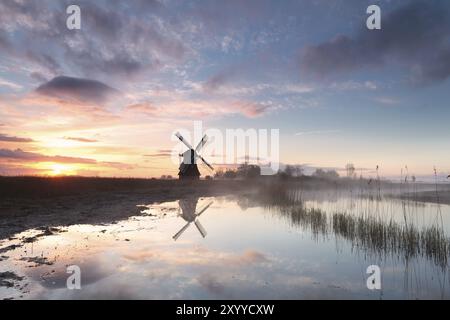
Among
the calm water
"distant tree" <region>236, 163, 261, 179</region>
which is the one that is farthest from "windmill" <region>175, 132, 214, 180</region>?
the calm water

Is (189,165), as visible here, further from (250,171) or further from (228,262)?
(228,262)

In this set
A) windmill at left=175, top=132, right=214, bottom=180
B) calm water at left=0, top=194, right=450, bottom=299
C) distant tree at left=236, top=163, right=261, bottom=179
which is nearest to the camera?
calm water at left=0, top=194, right=450, bottom=299

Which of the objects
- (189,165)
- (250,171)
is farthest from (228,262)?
(250,171)

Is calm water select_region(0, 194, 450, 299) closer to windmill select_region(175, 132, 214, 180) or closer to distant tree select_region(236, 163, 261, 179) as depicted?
windmill select_region(175, 132, 214, 180)

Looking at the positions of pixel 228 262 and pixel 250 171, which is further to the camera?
pixel 250 171

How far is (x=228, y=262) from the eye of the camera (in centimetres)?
1071

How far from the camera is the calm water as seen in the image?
8109mm

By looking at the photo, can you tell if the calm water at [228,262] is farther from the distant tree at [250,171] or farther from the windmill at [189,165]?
the distant tree at [250,171]

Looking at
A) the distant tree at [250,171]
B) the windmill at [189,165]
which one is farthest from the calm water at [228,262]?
the distant tree at [250,171]

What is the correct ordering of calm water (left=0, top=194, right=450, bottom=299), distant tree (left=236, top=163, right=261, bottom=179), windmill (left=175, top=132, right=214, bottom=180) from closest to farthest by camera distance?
calm water (left=0, top=194, right=450, bottom=299)
windmill (left=175, top=132, right=214, bottom=180)
distant tree (left=236, top=163, right=261, bottom=179)

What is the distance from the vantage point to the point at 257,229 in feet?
56.0
